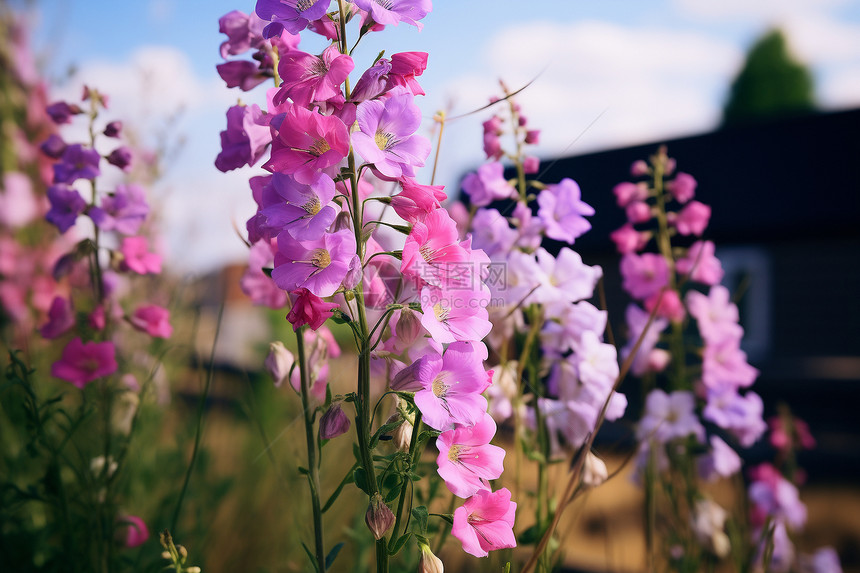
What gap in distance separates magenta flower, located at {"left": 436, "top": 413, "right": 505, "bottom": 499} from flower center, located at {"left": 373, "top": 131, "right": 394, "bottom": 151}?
282 millimetres

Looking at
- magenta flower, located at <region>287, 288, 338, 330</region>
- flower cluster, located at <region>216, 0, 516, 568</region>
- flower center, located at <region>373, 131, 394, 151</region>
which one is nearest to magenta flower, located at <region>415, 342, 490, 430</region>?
flower cluster, located at <region>216, 0, 516, 568</region>

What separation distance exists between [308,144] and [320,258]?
0.11m

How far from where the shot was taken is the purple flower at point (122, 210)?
3.28 ft

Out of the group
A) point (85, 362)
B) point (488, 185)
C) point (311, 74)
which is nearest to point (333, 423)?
point (311, 74)

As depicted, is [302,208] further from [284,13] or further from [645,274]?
[645,274]

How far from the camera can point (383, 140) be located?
0.61 meters

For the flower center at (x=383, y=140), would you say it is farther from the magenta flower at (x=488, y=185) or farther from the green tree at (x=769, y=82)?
the green tree at (x=769, y=82)

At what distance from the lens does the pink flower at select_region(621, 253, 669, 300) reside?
112 centimetres

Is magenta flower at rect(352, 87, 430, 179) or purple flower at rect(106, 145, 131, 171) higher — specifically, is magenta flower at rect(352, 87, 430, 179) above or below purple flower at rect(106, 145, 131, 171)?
below

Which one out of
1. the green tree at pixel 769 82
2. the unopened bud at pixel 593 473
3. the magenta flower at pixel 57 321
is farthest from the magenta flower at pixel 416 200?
the green tree at pixel 769 82

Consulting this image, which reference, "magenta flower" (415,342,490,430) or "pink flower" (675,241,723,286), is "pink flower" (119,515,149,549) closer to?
"magenta flower" (415,342,490,430)

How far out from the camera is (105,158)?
1054mm

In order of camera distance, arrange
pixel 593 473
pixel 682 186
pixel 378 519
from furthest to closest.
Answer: pixel 682 186
pixel 593 473
pixel 378 519

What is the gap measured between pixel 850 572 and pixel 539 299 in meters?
1.86
